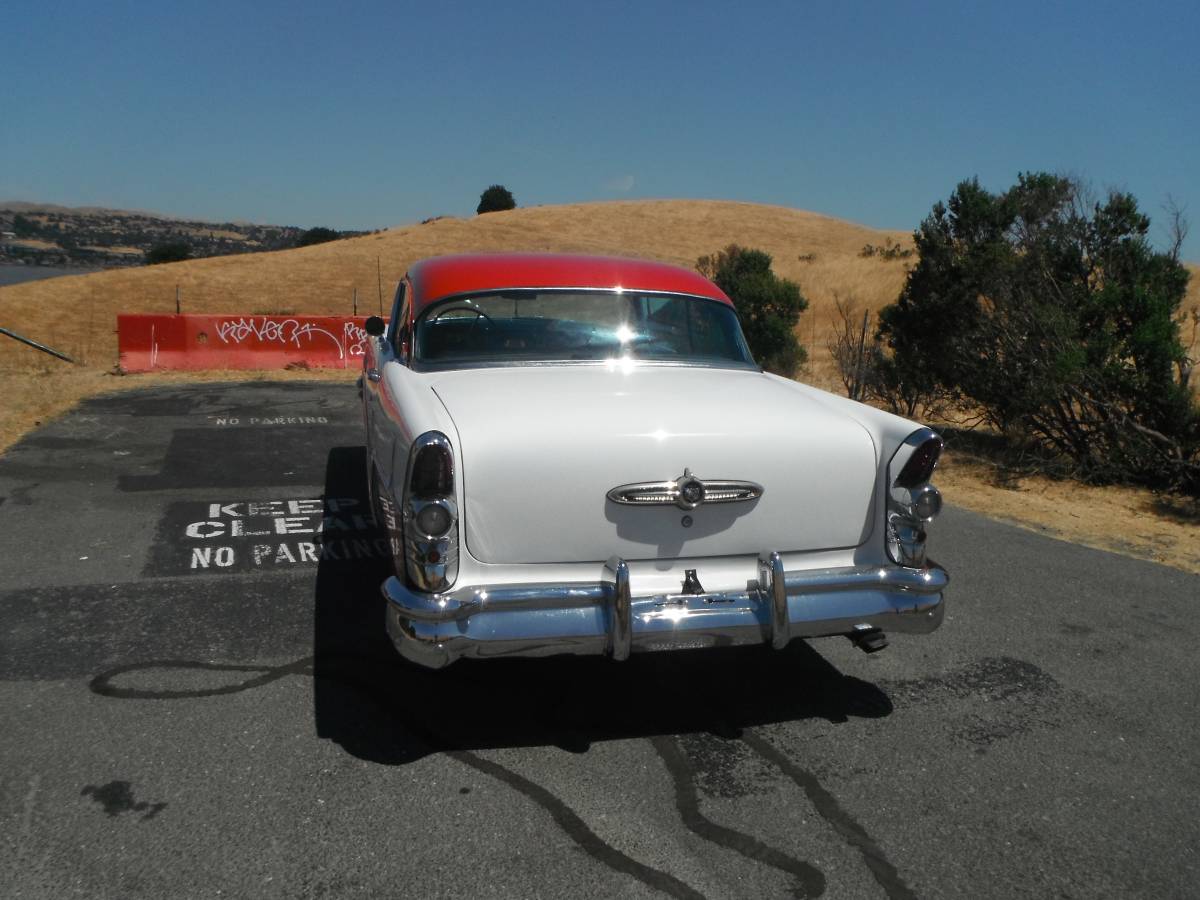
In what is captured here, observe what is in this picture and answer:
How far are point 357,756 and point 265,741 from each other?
358 mm

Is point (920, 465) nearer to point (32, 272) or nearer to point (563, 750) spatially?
point (563, 750)

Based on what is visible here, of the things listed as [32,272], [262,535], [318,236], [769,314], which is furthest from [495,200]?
[262,535]

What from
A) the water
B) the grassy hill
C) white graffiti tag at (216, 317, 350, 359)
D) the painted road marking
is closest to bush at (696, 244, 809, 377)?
the grassy hill

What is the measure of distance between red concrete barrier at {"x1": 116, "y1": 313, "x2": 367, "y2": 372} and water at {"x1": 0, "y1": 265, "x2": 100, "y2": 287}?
37.0 metres

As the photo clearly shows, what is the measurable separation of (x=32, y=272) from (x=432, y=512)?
222 feet

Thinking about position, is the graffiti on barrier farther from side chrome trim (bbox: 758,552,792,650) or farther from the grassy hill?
side chrome trim (bbox: 758,552,792,650)

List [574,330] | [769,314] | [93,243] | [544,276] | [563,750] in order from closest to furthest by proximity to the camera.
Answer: [563,750]
[574,330]
[544,276]
[769,314]
[93,243]

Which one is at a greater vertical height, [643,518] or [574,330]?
[574,330]

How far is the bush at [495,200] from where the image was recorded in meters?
74.1

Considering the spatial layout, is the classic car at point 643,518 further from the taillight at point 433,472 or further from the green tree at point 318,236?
the green tree at point 318,236

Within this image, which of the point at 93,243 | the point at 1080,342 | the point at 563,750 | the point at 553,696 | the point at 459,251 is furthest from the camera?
the point at 93,243

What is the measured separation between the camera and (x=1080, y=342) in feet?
30.4

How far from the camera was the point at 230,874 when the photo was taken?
274 cm

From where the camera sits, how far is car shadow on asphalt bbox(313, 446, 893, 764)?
3.64 meters
